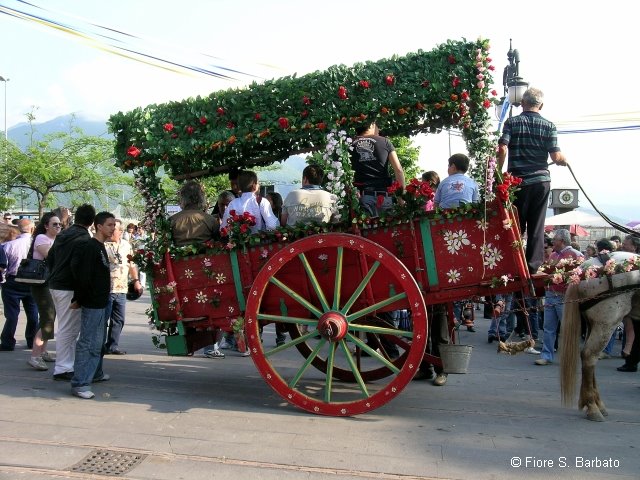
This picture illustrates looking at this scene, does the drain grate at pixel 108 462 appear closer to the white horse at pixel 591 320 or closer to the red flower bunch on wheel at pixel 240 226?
the red flower bunch on wheel at pixel 240 226

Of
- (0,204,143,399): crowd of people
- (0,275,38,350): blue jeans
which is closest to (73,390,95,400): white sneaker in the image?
(0,204,143,399): crowd of people

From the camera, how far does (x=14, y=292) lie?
8703 millimetres

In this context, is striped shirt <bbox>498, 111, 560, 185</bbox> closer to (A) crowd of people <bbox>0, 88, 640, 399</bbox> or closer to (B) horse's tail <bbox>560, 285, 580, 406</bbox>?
(A) crowd of people <bbox>0, 88, 640, 399</bbox>

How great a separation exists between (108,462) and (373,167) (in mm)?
3335

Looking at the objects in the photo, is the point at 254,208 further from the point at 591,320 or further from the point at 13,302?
Answer: the point at 13,302

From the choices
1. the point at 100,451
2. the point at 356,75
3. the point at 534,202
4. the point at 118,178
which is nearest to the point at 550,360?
the point at 534,202

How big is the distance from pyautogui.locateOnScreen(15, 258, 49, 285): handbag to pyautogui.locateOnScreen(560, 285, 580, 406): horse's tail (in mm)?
5853

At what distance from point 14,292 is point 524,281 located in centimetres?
655

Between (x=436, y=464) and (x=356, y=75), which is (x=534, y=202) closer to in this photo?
(x=356, y=75)

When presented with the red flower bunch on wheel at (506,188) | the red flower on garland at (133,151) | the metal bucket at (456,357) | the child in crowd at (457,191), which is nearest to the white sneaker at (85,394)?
the red flower on garland at (133,151)

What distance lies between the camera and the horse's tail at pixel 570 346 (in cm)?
582

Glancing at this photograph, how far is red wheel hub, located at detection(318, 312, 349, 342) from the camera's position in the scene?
5602 millimetres

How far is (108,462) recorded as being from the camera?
4.62 m

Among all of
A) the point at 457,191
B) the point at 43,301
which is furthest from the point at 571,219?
the point at 43,301
